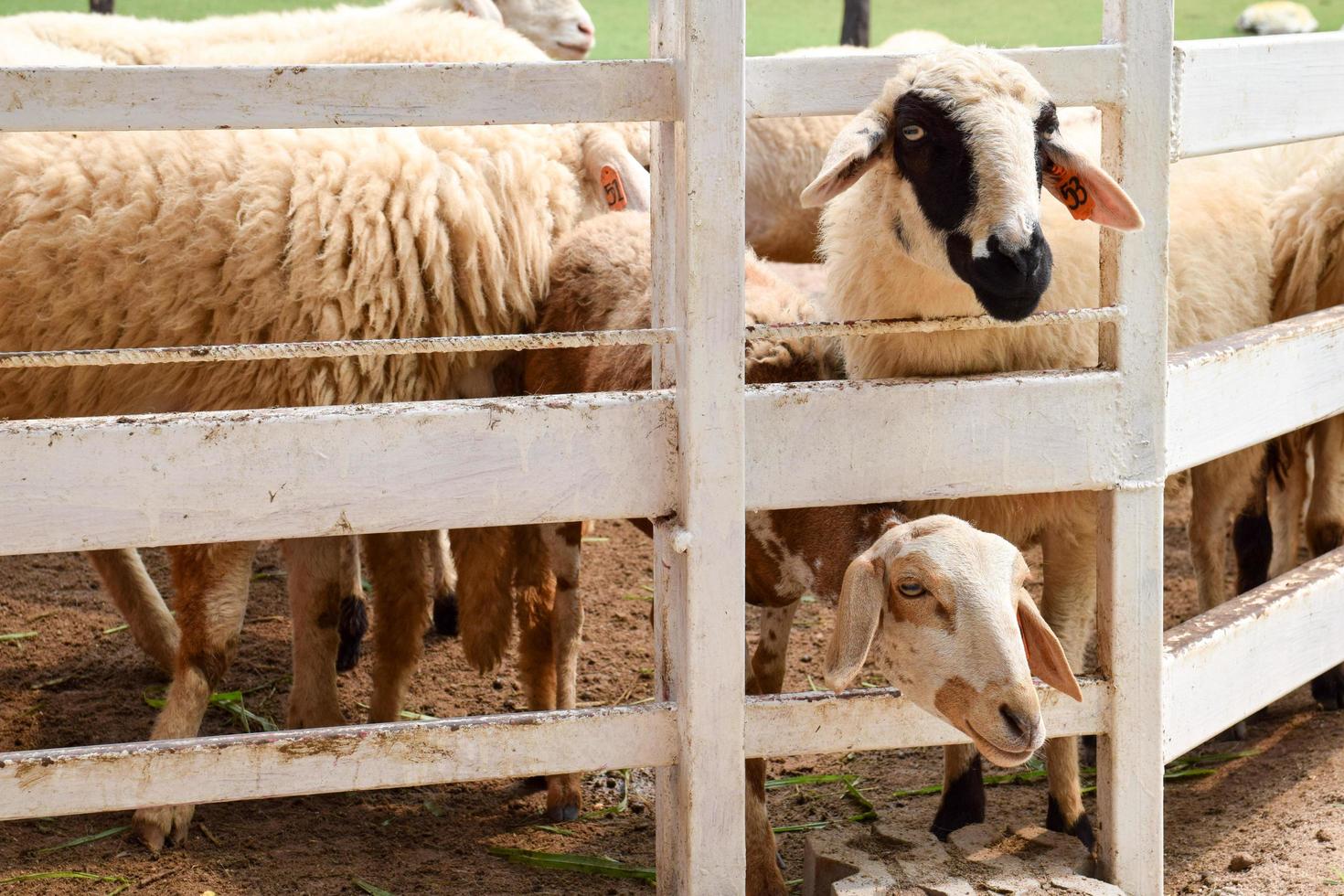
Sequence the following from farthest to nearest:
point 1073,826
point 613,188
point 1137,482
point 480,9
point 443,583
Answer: point 480,9, point 443,583, point 613,188, point 1073,826, point 1137,482

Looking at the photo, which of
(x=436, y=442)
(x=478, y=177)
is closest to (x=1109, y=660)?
(x=436, y=442)

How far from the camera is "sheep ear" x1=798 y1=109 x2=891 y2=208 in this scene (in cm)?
263

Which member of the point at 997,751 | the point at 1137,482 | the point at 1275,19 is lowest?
the point at 997,751

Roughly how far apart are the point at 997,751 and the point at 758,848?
1005mm

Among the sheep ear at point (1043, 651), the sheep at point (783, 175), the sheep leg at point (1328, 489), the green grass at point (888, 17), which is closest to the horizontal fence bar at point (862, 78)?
the sheep ear at point (1043, 651)

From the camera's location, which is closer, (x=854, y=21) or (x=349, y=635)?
(x=349, y=635)

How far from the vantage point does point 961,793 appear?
3.29m

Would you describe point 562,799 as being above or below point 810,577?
below

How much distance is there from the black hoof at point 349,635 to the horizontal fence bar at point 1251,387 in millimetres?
2939

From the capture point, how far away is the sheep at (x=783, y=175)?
711 cm

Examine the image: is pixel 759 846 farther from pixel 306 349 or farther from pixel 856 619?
pixel 306 349

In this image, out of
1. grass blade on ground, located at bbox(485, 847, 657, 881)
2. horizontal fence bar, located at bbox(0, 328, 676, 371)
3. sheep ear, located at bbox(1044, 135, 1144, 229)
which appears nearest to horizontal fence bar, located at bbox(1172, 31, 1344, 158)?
sheep ear, located at bbox(1044, 135, 1144, 229)

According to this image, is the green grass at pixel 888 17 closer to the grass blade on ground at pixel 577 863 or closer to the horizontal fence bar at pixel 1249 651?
the horizontal fence bar at pixel 1249 651

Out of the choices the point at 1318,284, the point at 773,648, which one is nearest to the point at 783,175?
the point at 1318,284
